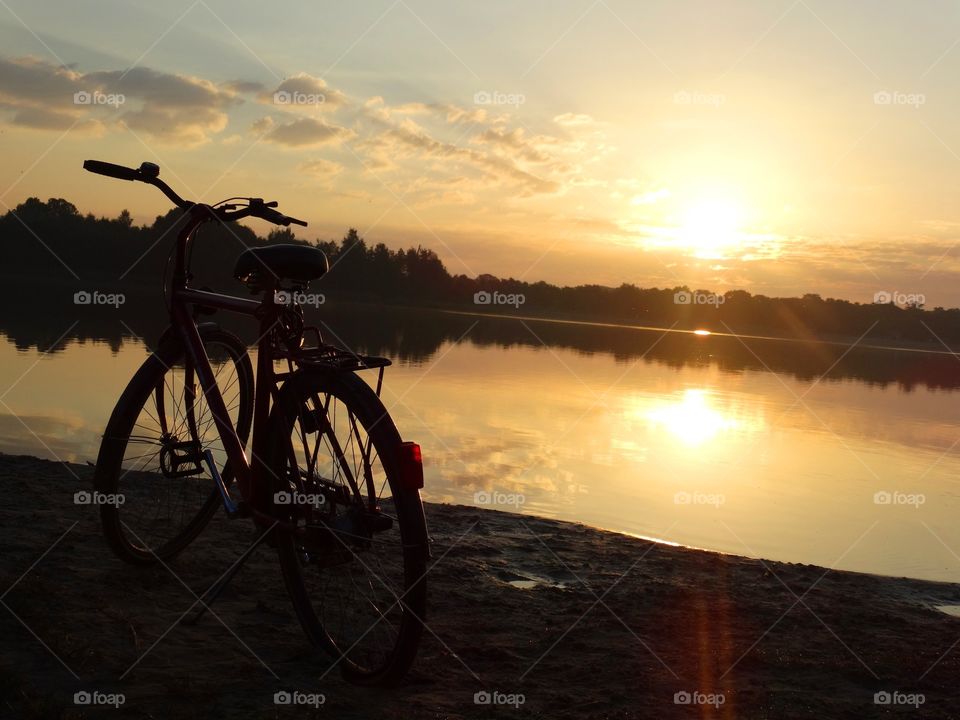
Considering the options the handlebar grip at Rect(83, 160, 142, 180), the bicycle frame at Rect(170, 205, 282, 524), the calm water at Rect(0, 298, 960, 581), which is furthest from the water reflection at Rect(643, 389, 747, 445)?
Result: the handlebar grip at Rect(83, 160, 142, 180)

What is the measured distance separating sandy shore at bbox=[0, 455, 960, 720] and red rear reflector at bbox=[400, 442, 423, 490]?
740mm

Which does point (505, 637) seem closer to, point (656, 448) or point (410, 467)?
point (410, 467)

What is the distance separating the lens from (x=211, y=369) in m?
3.96

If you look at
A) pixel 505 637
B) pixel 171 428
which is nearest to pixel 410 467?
pixel 505 637

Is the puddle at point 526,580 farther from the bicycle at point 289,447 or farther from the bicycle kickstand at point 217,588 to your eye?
the bicycle kickstand at point 217,588

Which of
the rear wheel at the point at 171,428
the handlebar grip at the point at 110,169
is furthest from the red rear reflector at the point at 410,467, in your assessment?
the handlebar grip at the point at 110,169

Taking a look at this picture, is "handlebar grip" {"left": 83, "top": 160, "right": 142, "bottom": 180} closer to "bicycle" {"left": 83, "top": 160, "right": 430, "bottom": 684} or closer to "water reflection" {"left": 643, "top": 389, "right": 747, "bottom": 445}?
"bicycle" {"left": 83, "top": 160, "right": 430, "bottom": 684}

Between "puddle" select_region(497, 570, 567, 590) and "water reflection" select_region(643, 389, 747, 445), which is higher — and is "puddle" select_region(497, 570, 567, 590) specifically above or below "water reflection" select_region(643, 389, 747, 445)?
below

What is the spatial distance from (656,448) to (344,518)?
23.6 feet

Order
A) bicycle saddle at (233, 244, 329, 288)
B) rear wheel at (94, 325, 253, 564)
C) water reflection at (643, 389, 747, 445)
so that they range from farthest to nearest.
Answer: water reflection at (643, 389, 747, 445), rear wheel at (94, 325, 253, 564), bicycle saddle at (233, 244, 329, 288)

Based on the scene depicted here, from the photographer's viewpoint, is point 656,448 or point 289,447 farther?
point 656,448

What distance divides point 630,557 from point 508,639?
1684 millimetres

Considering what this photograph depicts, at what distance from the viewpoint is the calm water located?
22.3 ft

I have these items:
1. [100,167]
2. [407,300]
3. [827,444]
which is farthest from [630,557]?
[407,300]
